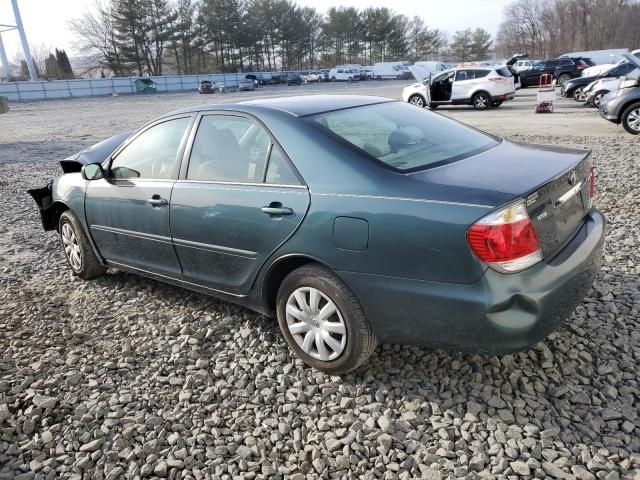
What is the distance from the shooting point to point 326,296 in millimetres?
2773

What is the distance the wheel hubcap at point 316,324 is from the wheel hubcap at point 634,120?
1080 centimetres

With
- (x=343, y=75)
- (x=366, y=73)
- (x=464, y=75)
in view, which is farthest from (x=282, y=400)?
(x=366, y=73)

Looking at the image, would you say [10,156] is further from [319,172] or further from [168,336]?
[319,172]

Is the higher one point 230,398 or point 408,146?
point 408,146

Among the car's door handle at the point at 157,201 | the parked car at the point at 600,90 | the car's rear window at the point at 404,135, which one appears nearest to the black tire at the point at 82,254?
the car's door handle at the point at 157,201

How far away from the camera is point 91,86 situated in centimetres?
5075

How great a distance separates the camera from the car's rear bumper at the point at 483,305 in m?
2.28

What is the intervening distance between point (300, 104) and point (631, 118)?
1030cm

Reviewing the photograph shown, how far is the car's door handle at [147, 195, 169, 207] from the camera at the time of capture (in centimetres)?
352

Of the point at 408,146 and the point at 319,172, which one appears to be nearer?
the point at 319,172

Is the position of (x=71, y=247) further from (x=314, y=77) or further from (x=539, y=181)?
(x=314, y=77)

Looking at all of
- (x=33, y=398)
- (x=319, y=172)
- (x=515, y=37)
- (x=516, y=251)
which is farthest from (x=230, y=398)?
(x=515, y=37)

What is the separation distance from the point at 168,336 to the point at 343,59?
9050cm

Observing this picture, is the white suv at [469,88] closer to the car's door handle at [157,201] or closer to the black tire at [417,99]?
the black tire at [417,99]
